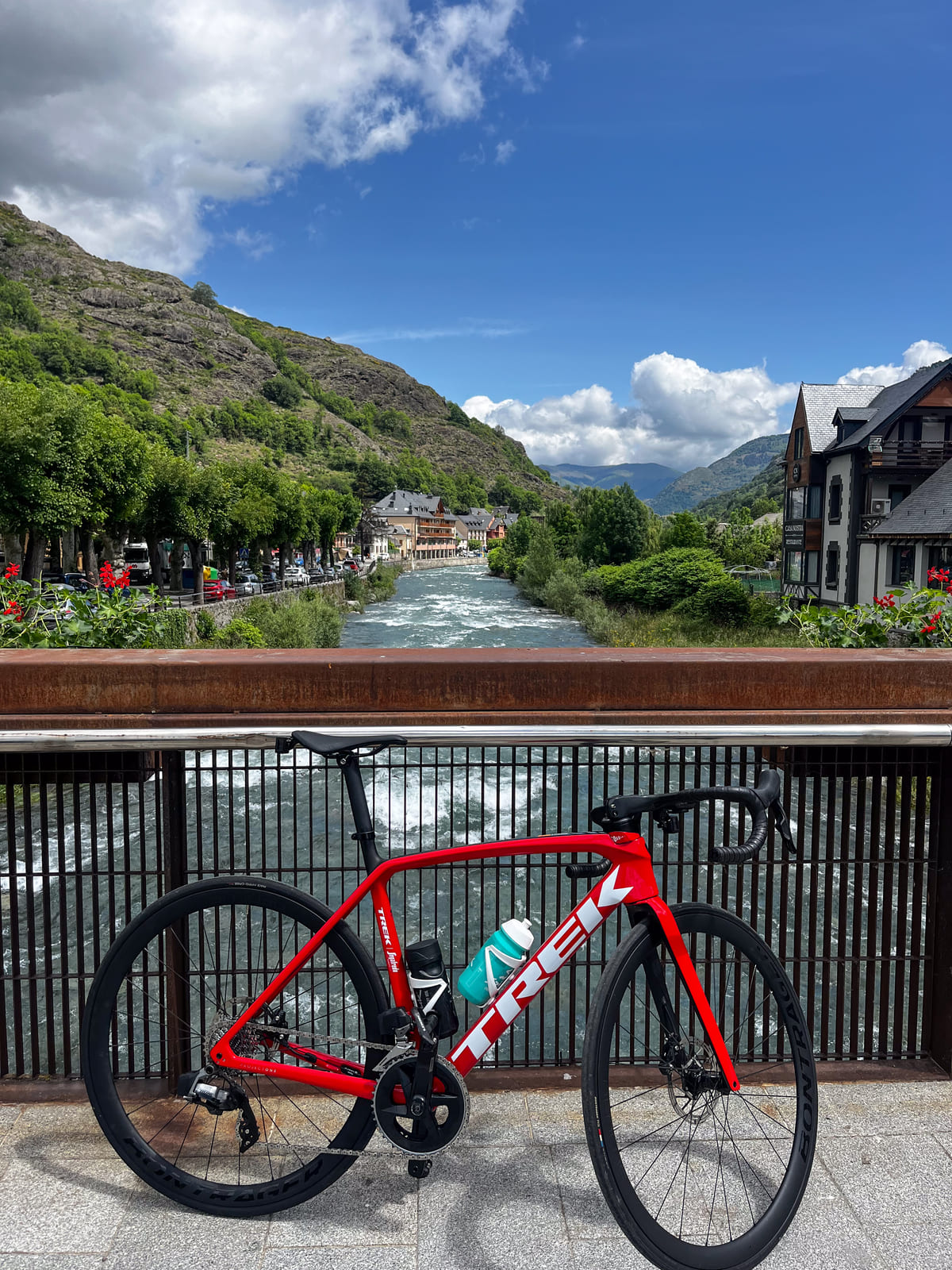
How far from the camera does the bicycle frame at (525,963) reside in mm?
2293

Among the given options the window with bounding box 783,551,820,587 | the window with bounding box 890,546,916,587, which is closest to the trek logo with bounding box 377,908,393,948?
the window with bounding box 890,546,916,587

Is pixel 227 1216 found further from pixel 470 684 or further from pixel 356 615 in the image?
pixel 356 615

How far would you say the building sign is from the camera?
40.0m

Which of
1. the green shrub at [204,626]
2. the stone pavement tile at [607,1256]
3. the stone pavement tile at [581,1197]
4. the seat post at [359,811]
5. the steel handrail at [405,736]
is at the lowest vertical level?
the green shrub at [204,626]

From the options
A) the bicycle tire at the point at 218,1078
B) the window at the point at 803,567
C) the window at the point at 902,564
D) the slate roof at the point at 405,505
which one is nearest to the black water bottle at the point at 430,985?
the bicycle tire at the point at 218,1078

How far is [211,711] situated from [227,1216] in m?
1.44

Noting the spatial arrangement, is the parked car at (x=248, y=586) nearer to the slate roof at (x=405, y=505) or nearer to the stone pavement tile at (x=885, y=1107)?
the stone pavement tile at (x=885, y=1107)

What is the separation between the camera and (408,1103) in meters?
2.35

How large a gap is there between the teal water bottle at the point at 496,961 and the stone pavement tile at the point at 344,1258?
0.67 metres

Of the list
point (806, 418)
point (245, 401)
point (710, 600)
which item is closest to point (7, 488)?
point (710, 600)

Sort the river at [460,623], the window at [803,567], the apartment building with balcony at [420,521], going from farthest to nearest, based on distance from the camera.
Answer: the apartment building with balcony at [420,521] < the window at [803,567] < the river at [460,623]

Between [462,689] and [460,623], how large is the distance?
42270 mm

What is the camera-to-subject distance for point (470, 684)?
9.41ft

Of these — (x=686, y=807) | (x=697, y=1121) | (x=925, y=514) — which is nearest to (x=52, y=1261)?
(x=697, y=1121)
